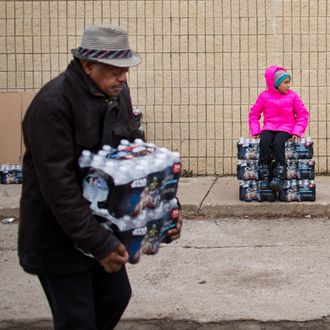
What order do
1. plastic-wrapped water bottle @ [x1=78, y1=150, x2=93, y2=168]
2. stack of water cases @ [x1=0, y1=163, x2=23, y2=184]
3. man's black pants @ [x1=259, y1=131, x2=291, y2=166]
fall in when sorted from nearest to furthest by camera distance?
plastic-wrapped water bottle @ [x1=78, y1=150, x2=93, y2=168]
man's black pants @ [x1=259, y1=131, x2=291, y2=166]
stack of water cases @ [x1=0, y1=163, x2=23, y2=184]

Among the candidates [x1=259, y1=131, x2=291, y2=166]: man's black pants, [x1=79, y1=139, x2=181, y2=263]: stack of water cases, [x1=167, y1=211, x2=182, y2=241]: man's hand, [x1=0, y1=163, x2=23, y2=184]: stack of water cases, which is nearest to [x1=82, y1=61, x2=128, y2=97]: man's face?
[x1=79, y1=139, x2=181, y2=263]: stack of water cases

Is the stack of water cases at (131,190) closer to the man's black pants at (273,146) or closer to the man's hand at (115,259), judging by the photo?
the man's hand at (115,259)

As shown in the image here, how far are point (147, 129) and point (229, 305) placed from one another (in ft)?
15.7

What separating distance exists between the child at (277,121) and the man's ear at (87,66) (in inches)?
184

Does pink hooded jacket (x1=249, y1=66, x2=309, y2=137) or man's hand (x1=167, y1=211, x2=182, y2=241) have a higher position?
pink hooded jacket (x1=249, y1=66, x2=309, y2=137)

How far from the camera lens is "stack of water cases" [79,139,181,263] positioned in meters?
3.12

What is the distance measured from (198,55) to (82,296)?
6684 millimetres

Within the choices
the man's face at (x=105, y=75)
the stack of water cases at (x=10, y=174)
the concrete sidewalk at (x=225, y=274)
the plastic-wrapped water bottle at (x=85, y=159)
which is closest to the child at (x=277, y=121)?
the concrete sidewalk at (x=225, y=274)

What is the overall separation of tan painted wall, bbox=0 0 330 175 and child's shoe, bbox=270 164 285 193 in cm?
189

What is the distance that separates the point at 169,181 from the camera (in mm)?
3391

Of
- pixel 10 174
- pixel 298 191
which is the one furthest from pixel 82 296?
pixel 10 174

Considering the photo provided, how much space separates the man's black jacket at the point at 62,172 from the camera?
3.10m

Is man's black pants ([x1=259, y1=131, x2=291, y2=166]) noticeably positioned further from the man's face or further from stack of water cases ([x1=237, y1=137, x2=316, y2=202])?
the man's face

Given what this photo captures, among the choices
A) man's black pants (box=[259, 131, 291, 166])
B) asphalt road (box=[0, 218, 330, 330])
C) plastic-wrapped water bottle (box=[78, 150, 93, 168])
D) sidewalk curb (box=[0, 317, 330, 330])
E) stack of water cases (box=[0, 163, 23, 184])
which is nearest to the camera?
plastic-wrapped water bottle (box=[78, 150, 93, 168])
